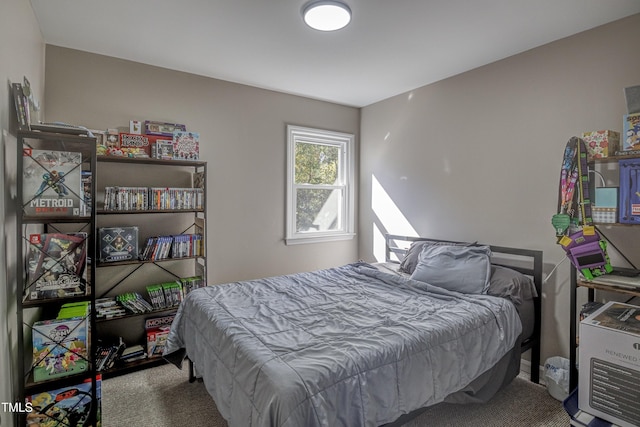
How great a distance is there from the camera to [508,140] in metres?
2.83

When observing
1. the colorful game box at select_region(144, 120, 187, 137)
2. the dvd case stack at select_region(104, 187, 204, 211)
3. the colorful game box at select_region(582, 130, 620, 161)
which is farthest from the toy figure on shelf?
the colorful game box at select_region(144, 120, 187, 137)

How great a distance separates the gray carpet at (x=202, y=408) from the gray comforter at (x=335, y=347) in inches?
11.1

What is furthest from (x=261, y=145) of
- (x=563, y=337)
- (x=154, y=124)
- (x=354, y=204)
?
(x=563, y=337)

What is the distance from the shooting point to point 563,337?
2.50 meters

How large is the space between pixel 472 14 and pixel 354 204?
8.38 feet

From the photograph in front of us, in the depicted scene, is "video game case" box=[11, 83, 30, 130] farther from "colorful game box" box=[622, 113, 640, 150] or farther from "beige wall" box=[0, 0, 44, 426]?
"colorful game box" box=[622, 113, 640, 150]

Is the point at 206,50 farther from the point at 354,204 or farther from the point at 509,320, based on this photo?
the point at 509,320

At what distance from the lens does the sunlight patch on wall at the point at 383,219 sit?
12.5 feet

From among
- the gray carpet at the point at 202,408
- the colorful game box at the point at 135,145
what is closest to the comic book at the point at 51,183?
the colorful game box at the point at 135,145

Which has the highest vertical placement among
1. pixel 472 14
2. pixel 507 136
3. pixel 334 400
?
pixel 472 14

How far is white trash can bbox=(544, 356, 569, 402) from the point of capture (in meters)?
2.24

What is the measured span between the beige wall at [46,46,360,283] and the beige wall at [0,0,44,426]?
758 millimetres

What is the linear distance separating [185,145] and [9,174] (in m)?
1.32

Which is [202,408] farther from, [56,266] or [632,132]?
[632,132]
